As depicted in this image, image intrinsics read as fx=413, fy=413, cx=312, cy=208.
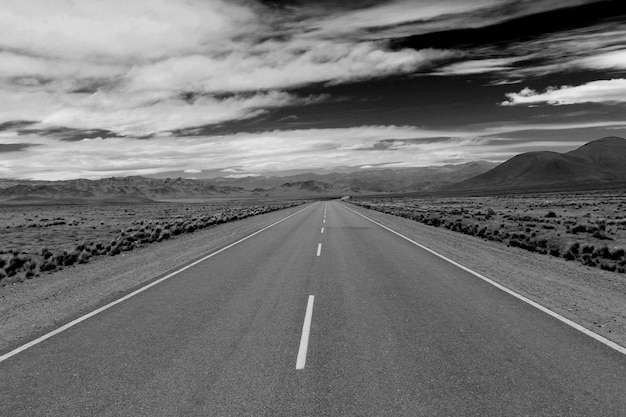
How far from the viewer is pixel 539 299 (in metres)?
8.27

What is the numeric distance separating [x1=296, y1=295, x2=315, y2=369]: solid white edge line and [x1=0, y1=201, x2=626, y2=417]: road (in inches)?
1.0

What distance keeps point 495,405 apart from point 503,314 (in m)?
3.42

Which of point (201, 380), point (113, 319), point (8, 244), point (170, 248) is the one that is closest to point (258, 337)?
point (201, 380)

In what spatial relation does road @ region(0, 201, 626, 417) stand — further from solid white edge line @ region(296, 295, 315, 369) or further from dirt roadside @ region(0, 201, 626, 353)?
dirt roadside @ region(0, 201, 626, 353)

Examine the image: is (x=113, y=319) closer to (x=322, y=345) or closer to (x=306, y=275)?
(x=322, y=345)

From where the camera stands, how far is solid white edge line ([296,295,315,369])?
5.20 metres

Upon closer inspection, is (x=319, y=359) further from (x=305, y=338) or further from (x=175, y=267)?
(x=175, y=267)

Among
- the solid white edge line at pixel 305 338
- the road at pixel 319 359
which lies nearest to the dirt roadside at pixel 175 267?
the road at pixel 319 359

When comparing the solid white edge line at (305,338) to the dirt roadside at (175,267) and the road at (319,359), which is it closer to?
the road at (319,359)

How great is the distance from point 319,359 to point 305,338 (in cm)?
76

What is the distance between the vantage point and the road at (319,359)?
4234 millimetres

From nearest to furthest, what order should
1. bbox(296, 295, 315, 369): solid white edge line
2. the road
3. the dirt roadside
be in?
the road → bbox(296, 295, 315, 369): solid white edge line → the dirt roadside

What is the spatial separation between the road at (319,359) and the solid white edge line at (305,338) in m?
0.03

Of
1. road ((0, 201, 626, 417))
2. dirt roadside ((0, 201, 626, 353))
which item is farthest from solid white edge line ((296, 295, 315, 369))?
dirt roadside ((0, 201, 626, 353))
